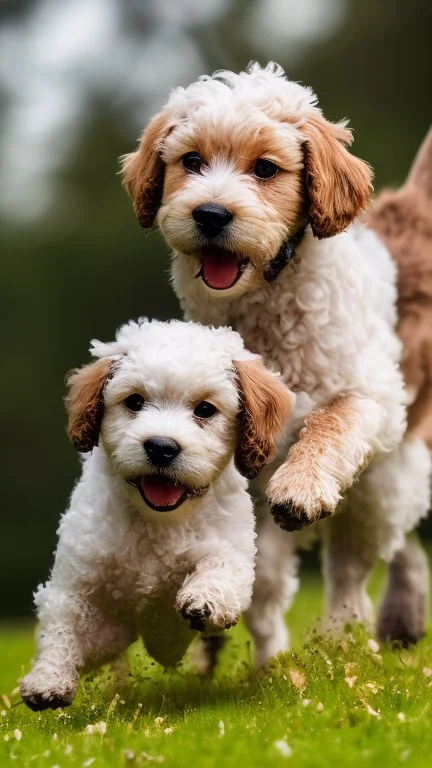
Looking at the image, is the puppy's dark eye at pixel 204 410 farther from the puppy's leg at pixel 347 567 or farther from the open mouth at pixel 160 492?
the puppy's leg at pixel 347 567

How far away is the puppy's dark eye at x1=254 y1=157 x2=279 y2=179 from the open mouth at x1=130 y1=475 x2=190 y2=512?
4.72ft

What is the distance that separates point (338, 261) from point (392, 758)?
2.61 m

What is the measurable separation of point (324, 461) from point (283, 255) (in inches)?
36.8

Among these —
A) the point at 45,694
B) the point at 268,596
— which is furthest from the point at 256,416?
the point at 268,596

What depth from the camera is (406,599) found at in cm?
766

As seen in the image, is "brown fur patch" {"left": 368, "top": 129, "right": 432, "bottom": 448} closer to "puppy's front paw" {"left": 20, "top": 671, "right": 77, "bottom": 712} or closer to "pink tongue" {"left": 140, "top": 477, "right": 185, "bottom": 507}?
"pink tongue" {"left": 140, "top": 477, "right": 185, "bottom": 507}

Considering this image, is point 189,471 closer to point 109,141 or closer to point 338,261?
point 338,261

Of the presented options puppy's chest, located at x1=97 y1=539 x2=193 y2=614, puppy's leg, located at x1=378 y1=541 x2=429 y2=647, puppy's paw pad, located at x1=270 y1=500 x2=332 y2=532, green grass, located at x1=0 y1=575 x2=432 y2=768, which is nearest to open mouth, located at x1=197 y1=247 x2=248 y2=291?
puppy's paw pad, located at x1=270 y1=500 x2=332 y2=532

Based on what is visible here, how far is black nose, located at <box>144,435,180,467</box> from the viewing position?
188 inches

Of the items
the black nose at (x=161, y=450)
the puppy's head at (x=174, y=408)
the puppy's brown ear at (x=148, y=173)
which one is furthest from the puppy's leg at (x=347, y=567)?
the black nose at (x=161, y=450)

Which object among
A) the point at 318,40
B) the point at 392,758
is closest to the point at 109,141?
the point at 318,40

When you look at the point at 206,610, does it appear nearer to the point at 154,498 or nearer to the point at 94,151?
the point at 154,498

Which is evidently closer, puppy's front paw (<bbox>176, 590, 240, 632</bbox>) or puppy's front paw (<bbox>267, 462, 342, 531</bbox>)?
puppy's front paw (<bbox>176, 590, 240, 632</bbox>)

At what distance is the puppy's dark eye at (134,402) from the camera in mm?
5020
